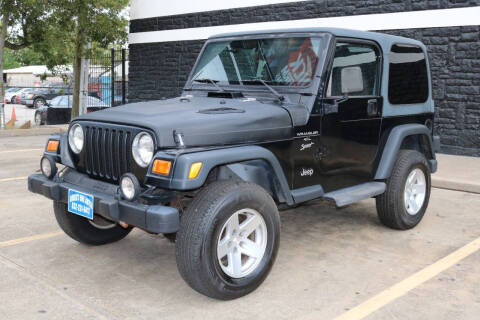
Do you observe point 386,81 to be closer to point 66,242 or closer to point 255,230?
point 255,230

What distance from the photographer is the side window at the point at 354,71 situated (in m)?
4.40

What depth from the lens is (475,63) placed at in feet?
33.1

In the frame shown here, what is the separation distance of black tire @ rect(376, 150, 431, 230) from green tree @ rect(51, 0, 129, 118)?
38.6 feet

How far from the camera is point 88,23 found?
14.9 meters

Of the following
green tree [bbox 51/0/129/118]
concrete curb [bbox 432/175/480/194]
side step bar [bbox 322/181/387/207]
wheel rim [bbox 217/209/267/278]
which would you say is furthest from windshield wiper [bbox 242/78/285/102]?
green tree [bbox 51/0/129/118]

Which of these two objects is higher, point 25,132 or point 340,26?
point 340,26

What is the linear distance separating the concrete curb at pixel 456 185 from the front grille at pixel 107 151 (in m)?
5.63

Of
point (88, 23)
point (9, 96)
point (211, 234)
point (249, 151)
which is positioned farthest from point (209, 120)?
point (9, 96)

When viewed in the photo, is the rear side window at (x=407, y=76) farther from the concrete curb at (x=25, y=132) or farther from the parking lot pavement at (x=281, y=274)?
the concrete curb at (x=25, y=132)

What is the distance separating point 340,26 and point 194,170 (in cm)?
955

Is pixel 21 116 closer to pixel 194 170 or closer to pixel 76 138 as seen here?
pixel 76 138

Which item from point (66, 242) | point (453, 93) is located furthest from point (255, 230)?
point (453, 93)

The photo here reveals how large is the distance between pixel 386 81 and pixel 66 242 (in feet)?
11.4

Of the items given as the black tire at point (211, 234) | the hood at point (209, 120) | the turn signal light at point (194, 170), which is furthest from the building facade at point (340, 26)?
the turn signal light at point (194, 170)
